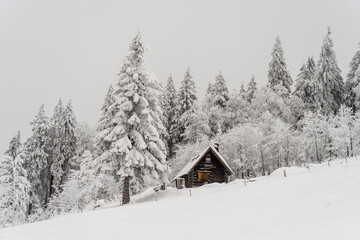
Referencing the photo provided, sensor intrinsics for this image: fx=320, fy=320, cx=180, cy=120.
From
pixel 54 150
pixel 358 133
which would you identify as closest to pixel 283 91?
pixel 358 133

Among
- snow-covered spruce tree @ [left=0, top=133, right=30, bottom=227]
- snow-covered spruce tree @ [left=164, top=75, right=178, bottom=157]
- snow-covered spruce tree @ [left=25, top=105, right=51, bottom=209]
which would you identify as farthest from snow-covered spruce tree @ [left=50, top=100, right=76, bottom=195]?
snow-covered spruce tree @ [left=164, top=75, right=178, bottom=157]

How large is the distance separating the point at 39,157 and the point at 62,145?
3965 millimetres

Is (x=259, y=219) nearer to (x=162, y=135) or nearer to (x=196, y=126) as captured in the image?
(x=162, y=135)

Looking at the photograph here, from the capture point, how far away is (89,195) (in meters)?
35.1

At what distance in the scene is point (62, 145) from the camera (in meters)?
52.1

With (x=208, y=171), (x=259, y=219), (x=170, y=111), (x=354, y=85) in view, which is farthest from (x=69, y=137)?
(x=259, y=219)

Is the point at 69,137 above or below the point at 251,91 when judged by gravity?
below

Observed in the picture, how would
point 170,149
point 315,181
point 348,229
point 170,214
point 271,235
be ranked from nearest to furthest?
point 348,229, point 271,235, point 170,214, point 315,181, point 170,149

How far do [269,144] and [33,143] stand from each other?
3582cm

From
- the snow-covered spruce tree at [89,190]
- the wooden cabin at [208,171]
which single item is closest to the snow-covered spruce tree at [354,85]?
the wooden cabin at [208,171]

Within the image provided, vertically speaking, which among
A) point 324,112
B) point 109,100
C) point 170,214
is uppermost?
point 109,100

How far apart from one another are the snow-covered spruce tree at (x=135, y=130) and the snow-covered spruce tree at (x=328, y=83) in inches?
1035

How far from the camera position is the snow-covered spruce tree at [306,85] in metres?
49.7

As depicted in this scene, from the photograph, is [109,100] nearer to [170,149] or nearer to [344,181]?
[170,149]
